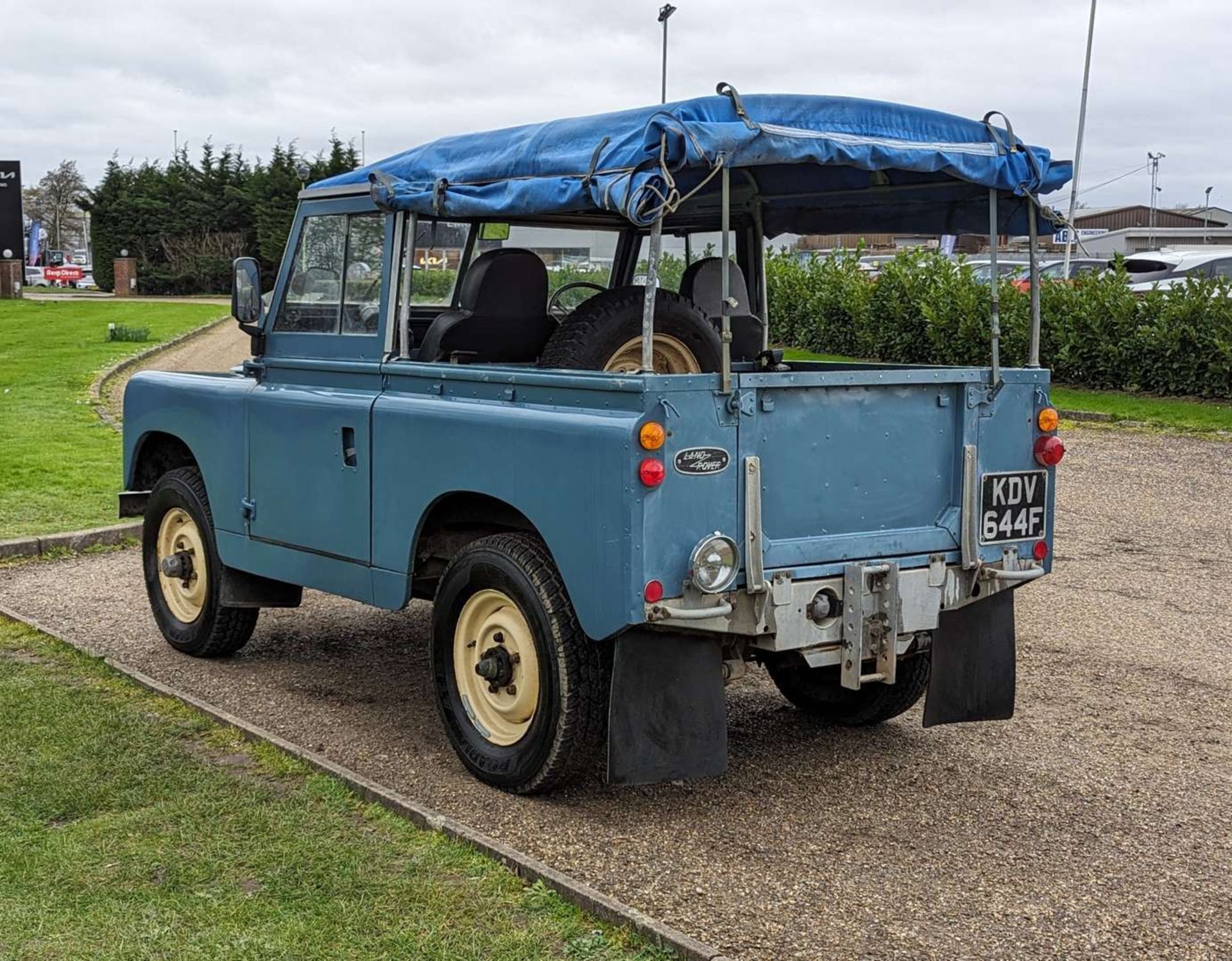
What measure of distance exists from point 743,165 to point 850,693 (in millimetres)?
2328

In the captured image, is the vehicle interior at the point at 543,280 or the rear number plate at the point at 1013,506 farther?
the vehicle interior at the point at 543,280

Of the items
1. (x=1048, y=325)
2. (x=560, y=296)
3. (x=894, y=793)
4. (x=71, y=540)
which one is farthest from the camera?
(x=1048, y=325)

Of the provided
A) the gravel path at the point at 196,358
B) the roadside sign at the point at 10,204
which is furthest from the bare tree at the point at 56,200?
the gravel path at the point at 196,358

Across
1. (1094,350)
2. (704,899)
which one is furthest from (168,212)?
(704,899)

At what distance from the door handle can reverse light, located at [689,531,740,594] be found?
183cm

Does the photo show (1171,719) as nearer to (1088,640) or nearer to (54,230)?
(1088,640)

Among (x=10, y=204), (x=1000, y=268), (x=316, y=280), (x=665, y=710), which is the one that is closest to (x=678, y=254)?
(x=316, y=280)

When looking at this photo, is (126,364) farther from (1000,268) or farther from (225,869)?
(225,869)

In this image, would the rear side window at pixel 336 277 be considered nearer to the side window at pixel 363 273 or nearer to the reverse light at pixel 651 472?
the side window at pixel 363 273

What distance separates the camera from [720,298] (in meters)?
6.79

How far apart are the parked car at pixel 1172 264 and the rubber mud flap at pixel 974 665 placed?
75.2 ft

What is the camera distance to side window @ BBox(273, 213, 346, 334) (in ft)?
21.8

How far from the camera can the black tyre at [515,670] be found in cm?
516

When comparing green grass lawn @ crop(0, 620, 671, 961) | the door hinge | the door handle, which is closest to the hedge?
the door handle
